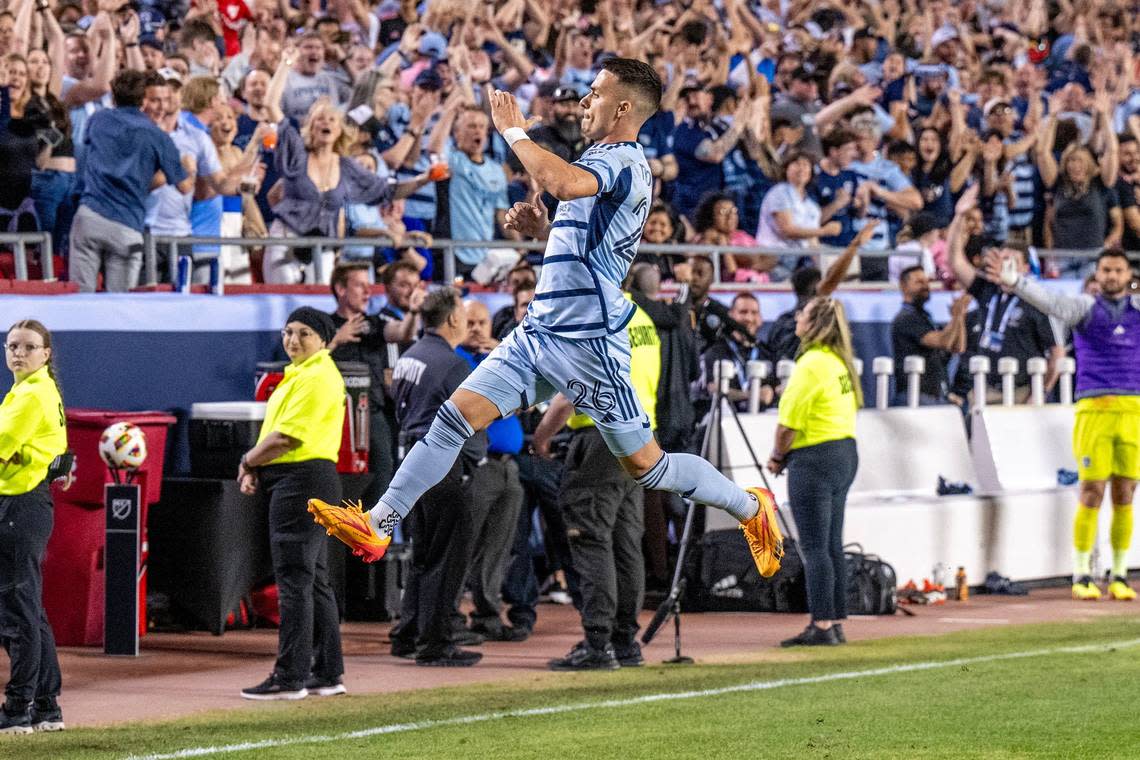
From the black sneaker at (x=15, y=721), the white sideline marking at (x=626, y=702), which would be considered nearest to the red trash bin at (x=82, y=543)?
the black sneaker at (x=15, y=721)

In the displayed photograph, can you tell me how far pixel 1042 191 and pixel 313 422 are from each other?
12.9m

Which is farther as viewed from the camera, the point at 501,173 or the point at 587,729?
the point at 501,173

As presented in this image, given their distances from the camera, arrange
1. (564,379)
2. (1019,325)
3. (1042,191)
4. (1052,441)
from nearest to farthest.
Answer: (564,379) → (1052,441) → (1019,325) → (1042,191)

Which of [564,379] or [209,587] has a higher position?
[564,379]

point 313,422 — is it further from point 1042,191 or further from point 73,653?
point 1042,191

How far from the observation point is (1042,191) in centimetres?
2045

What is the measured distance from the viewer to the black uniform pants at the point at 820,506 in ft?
37.4

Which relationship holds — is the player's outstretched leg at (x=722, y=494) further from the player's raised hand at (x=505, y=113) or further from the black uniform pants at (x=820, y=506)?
the black uniform pants at (x=820, y=506)

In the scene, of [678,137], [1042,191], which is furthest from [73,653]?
[1042,191]

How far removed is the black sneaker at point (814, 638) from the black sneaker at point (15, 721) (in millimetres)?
4794

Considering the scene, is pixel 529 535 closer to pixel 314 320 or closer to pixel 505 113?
pixel 314 320

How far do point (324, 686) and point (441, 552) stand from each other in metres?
1.15

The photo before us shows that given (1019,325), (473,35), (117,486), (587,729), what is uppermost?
(473,35)

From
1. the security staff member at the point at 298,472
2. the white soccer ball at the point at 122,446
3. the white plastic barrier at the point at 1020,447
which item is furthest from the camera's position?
the white plastic barrier at the point at 1020,447
